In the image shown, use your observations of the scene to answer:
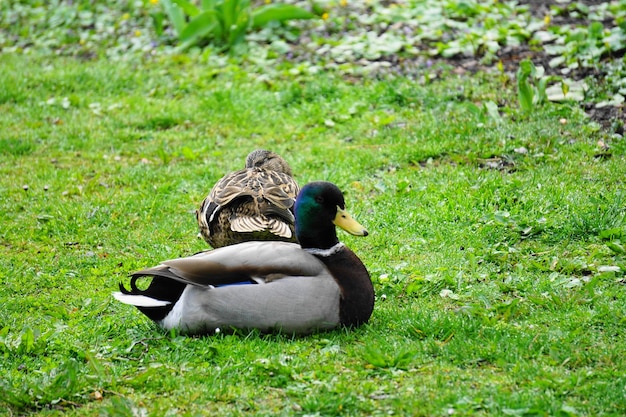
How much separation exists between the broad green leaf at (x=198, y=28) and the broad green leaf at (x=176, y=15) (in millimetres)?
159

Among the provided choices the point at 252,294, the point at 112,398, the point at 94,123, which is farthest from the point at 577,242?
the point at 94,123

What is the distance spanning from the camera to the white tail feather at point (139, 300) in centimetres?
502

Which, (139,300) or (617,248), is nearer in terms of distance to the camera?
(139,300)

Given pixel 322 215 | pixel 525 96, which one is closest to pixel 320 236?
pixel 322 215

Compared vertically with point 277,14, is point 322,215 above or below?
above

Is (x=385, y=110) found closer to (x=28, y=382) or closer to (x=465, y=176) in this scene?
(x=465, y=176)

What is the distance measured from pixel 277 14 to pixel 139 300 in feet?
24.5

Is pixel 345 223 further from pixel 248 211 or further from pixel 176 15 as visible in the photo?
pixel 176 15

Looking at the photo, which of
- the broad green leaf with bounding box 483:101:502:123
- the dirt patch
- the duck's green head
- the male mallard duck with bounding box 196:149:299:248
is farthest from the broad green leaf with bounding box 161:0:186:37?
the duck's green head

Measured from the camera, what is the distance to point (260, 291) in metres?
4.90

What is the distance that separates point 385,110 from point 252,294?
4.97m

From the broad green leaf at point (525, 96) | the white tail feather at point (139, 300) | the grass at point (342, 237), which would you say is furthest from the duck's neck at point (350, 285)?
the broad green leaf at point (525, 96)

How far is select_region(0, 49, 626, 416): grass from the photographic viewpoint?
4.43 meters

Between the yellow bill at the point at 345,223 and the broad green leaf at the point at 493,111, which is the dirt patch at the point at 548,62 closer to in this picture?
the broad green leaf at the point at 493,111
